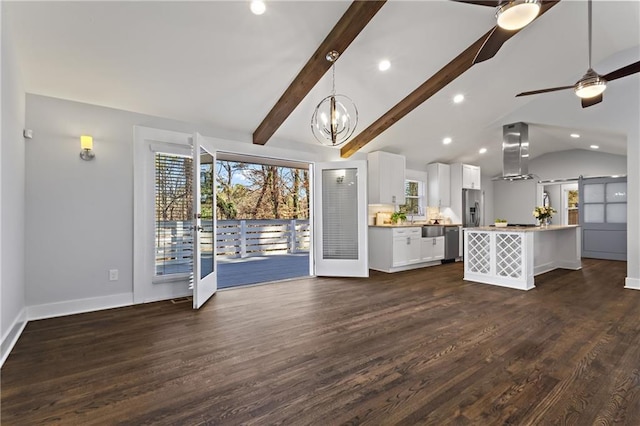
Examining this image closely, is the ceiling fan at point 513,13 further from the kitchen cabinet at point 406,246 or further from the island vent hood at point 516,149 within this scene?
the island vent hood at point 516,149

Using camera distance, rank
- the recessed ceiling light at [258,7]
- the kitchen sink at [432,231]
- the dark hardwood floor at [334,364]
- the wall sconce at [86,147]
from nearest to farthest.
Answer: the dark hardwood floor at [334,364]
the recessed ceiling light at [258,7]
the wall sconce at [86,147]
the kitchen sink at [432,231]

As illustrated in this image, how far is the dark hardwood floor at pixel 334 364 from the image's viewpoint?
1.69 meters

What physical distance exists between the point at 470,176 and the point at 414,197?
175 centimetres

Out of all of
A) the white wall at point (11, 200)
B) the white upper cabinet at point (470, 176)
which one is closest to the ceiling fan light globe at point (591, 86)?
the white upper cabinet at point (470, 176)

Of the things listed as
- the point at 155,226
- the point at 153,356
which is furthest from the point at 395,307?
the point at 155,226

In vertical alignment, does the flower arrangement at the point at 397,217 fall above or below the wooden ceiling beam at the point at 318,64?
below

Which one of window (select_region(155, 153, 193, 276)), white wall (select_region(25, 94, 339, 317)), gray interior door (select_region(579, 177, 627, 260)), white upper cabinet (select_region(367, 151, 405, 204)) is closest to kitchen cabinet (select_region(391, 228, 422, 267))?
white upper cabinet (select_region(367, 151, 405, 204))

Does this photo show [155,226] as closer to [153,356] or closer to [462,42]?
[153,356]

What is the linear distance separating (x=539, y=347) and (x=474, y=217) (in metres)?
5.91

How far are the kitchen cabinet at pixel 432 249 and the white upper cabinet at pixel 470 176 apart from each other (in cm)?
190

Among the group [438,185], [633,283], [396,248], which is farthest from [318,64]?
[633,283]

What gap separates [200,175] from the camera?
3.85 metres

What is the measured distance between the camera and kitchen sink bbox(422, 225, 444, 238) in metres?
6.47

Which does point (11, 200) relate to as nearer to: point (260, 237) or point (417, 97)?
point (417, 97)
